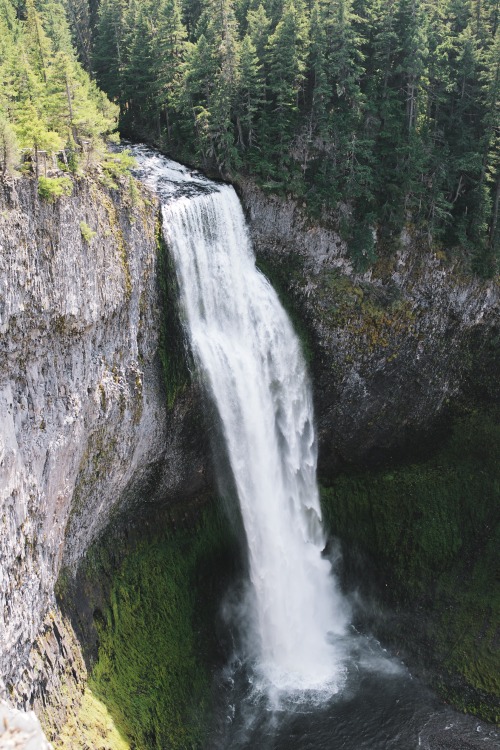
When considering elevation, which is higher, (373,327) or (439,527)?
(373,327)

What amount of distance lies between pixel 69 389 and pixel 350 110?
2018 centimetres

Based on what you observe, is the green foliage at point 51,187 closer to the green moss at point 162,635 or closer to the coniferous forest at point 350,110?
the coniferous forest at point 350,110

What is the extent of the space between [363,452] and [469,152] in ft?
52.6

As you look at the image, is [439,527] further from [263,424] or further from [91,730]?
[91,730]

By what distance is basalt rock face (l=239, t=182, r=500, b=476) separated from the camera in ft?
98.8

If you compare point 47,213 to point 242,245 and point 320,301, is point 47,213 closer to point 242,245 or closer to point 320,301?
point 242,245

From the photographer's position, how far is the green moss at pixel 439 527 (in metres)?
29.9

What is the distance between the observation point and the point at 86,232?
20000mm

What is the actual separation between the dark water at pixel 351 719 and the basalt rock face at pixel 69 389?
8959 millimetres

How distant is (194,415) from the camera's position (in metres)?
26.6

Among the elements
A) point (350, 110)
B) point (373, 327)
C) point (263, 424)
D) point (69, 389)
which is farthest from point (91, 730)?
point (350, 110)

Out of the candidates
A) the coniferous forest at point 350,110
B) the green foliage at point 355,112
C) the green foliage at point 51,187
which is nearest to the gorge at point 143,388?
the green foliage at point 51,187

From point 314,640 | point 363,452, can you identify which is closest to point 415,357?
point 363,452

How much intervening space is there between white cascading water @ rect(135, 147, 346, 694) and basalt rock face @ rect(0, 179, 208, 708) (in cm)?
173
